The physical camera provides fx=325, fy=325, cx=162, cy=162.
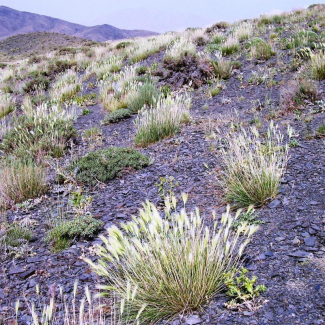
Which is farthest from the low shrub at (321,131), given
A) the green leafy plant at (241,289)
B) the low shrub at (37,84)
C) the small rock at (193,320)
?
the low shrub at (37,84)

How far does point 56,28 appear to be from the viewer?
17425 cm

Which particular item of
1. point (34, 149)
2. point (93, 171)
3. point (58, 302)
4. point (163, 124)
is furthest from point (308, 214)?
point (34, 149)

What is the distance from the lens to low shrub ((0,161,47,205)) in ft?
14.7

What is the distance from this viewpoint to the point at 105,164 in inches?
198

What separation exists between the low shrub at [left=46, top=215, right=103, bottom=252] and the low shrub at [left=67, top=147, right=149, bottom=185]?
1.31m

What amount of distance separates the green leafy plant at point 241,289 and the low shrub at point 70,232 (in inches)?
67.7

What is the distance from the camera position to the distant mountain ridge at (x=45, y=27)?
161m

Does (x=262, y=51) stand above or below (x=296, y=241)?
above

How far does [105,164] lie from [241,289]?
10.6 feet

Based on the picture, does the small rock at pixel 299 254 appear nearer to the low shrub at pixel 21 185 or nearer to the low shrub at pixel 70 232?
the low shrub at pixel 70 232

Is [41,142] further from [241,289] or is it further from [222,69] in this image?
[222,69]

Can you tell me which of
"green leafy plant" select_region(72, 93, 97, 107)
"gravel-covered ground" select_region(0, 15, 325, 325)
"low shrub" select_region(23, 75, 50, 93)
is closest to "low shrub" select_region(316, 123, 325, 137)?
"gravel-covered ground" select_region(0, 15, 325, 325)

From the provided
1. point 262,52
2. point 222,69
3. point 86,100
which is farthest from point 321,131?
point 86,100

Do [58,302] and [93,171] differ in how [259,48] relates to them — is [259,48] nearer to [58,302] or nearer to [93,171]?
[93,171]
